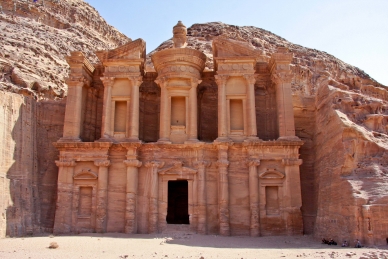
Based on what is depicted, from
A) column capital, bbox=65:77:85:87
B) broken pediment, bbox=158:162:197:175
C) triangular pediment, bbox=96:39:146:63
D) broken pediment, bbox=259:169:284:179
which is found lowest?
broken pediment, bbox=259:169:284:179

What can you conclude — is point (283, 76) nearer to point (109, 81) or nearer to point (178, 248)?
point (109, 81)

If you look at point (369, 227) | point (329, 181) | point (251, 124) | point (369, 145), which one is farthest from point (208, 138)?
point (369, 227)

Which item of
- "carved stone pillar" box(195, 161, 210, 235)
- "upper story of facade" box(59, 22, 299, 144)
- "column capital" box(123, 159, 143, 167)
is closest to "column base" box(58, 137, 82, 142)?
"upper story of facade" box(59, 22, 299, 144)

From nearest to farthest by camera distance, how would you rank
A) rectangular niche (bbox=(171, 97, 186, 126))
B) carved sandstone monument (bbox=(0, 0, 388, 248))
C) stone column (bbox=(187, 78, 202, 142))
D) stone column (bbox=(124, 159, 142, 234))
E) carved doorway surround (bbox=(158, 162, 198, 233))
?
carved sandstone monument (bbox=(0, 0, 388, 248)) → stone column (bbox=(124, 159, 142, 234)) → carved doorway surround (bbox=(158, 162, 198, 233)) → stone column (bbox=(187, 78, 202, 142)) → rectangular niche (bbox=(171, 97, 186, 126))

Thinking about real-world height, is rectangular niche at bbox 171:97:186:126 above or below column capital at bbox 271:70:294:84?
below

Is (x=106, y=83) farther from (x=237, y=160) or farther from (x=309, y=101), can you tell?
(x=309, y=101)

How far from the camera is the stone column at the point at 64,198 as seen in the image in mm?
22375

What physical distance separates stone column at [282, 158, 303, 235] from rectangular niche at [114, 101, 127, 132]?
32.9ft

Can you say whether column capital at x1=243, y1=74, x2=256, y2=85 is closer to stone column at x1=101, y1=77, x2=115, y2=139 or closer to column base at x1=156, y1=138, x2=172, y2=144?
column base at x1=156, y1=138, x2=172, y2=144

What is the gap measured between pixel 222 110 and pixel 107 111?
23.0 ft

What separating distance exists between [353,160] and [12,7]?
3549cm

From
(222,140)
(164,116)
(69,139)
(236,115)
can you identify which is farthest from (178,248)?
(69,139)

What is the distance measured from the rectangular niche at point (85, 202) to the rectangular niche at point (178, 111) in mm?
6463

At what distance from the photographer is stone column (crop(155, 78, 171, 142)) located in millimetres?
23672
